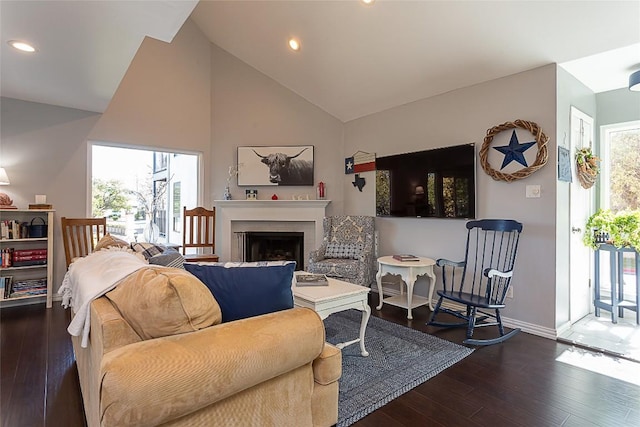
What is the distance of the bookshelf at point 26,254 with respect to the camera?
3.49 metres

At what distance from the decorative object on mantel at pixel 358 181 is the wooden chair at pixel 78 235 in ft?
11.0

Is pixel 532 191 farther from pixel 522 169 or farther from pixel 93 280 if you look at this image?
pixel 93 280

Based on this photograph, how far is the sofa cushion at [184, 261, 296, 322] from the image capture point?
4.80 feet

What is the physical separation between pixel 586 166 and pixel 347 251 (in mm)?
2693

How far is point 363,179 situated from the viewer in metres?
4.72

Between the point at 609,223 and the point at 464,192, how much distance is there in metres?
1.34

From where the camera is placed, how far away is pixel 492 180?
3.28 m

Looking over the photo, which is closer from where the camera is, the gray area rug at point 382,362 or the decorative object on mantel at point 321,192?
the gray area rug at point 382,362

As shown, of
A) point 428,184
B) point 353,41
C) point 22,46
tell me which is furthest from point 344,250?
point 22,46

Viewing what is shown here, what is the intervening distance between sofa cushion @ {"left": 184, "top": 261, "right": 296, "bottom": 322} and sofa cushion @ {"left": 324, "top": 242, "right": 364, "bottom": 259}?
8.90 feet

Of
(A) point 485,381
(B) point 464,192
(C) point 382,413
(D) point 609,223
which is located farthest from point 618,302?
(C) point 382,413

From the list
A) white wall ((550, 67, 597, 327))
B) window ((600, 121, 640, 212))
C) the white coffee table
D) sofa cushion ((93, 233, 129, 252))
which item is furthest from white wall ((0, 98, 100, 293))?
window ((600, 121, 640, 212))

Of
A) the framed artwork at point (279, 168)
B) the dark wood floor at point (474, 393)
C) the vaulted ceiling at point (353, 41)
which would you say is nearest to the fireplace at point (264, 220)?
the framed artwork at point (279, 168)

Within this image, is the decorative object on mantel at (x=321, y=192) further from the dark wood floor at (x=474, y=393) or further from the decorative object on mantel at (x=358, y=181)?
the dark wood floor at (x=474, y=393)
